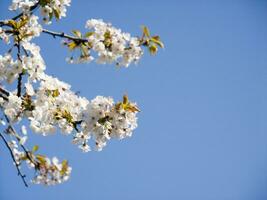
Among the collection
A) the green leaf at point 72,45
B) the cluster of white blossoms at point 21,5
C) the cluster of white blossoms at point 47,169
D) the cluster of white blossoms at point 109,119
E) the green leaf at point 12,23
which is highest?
the cluster of white blossoms at point 21,5

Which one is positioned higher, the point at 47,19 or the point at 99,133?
the point at 47,19

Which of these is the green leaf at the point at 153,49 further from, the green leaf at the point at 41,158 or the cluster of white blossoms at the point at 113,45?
the green leaf at the point at 41,158

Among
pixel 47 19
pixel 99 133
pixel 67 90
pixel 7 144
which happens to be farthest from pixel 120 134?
pixel 47 19

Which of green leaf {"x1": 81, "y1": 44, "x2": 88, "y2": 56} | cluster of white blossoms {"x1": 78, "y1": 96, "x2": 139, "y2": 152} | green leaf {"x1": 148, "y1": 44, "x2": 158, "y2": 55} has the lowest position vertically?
cluster of white blossoms {"x1": 78, "y1": 96, "x2": 139, "y2": 152}

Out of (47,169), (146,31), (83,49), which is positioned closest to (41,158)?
(47,169)

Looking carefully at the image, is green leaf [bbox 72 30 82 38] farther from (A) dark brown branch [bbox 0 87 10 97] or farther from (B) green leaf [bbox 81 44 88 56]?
(A) dark brown branch [bbox 0 87 10 97]

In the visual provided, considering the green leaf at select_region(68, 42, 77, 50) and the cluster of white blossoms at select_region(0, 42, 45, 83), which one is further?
the green leaf at select_region(68, 42, 77, 50)

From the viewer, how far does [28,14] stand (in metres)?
5.99

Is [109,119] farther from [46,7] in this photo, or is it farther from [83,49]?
[46,7]

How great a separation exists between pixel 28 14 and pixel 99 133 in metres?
1.77

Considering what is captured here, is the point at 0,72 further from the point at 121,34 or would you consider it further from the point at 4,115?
the point at 121,34

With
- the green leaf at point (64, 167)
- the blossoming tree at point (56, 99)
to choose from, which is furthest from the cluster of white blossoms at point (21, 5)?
the green leaf at point (64, 167)

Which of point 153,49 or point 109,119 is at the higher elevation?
point 153,49

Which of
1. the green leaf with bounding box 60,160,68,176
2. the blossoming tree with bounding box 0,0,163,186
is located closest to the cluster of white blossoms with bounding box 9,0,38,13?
the blossoming tree with bounding box 0,0,163,186
